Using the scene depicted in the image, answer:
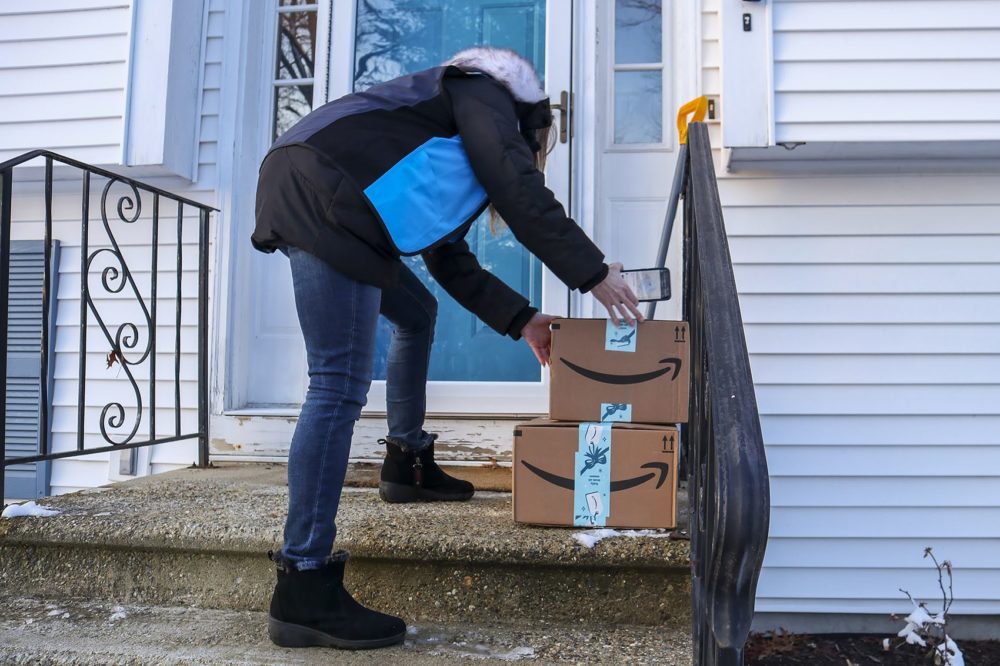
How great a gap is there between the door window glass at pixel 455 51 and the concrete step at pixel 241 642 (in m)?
1.44

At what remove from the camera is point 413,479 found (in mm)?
2281

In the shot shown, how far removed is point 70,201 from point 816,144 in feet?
9.80

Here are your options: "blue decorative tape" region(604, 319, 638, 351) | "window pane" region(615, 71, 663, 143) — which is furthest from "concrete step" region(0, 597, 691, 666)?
"window pane" region(615, 71, 663, 143)

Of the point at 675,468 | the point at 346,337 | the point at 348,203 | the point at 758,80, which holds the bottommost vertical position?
the point at 675,468

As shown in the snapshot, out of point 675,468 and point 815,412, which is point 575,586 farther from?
point 815,412

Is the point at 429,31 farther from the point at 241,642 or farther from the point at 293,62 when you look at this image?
the point at 241,642

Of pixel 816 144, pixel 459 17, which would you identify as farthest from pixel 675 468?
pixel 459 17

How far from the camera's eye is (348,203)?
159 cm

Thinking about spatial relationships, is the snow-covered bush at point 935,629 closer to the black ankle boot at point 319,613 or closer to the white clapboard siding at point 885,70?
the white clapboard siding at point 885,70

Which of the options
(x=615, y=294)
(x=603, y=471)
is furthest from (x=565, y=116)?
(x=603, y=471)

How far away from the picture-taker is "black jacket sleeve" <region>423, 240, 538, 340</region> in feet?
6.50

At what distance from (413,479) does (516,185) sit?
1.02 metres

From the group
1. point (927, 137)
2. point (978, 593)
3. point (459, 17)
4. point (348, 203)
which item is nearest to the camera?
point (348, 203)

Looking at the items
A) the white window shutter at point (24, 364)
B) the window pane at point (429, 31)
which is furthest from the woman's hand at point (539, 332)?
the white window shutter at point (24, 364)
